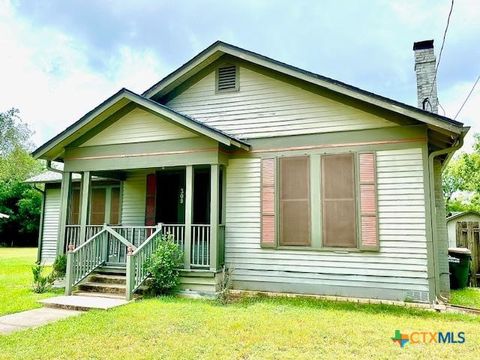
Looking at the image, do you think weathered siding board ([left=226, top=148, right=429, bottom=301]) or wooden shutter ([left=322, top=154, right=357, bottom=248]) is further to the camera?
wooden shutter ([left=322, top=154, right=357, bottom=248])

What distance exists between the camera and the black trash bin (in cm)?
894

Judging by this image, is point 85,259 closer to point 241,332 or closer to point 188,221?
point 188,221

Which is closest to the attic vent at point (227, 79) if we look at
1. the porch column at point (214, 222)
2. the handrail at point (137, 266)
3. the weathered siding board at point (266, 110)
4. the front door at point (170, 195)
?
the weathered siding board at point (266, 110)

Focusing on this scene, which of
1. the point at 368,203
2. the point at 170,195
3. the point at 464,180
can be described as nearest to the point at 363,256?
the point at 368,203

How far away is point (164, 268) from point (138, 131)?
327cm

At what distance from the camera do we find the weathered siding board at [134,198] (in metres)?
10.2

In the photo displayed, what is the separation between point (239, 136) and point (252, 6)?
438 centimetres

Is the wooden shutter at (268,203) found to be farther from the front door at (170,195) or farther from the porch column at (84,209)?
the porch column at (84,209)

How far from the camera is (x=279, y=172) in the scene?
772 centimetres

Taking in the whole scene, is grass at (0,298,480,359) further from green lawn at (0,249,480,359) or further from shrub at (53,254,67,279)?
shrub at (53,254,67,279)

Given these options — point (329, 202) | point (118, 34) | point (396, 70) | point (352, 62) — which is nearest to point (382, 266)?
point (329, 202)

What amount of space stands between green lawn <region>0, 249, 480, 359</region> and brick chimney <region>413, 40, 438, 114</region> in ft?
16.6

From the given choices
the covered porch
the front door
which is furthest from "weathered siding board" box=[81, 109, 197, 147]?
the front door

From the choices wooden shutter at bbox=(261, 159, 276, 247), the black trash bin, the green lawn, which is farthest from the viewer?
the black trash bin
